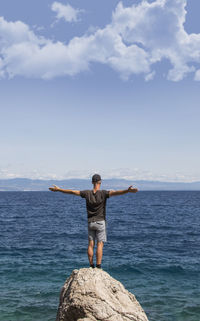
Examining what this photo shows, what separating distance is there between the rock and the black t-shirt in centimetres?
165

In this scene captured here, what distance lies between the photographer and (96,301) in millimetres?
8125

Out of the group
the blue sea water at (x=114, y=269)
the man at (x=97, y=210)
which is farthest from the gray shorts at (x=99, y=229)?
the blue sea water at (x=114, y=269)

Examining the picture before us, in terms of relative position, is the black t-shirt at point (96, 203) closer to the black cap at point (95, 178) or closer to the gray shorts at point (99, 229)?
the gray shorts at point (99, 229)

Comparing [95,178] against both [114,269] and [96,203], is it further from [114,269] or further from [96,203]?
[114,269]

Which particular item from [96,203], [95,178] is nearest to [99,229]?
[96,203]

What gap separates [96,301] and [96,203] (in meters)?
2.84

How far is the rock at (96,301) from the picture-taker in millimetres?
8016

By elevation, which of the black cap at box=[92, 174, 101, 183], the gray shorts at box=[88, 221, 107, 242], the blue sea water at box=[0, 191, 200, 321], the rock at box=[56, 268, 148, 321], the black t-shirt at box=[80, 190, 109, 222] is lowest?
the blue sea water at box=[0, 191, 200, 321]

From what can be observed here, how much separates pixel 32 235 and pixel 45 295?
21621mm

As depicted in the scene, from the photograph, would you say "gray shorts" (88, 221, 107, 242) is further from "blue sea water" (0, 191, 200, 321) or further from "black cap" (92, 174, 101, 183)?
"blue sea water" (0, 191, 200, 321)

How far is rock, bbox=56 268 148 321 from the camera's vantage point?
802 centimetres

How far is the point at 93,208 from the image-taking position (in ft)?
31.0

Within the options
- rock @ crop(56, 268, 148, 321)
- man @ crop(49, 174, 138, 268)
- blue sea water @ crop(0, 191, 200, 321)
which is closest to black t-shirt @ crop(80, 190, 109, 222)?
man @ crop(49, 174, 138, 268)

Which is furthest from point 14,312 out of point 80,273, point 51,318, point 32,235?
point 32,235
